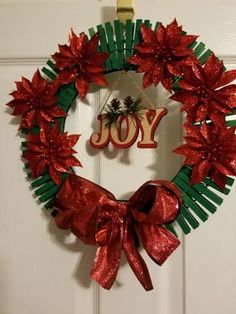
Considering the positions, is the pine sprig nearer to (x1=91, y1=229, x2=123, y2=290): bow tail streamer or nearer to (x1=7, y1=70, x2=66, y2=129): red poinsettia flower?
(x1=7, y1=70, x2=66, y2=129): red poinsettia flower

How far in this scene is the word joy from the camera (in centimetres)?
57

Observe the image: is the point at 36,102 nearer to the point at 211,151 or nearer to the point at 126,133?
the point at 126,133

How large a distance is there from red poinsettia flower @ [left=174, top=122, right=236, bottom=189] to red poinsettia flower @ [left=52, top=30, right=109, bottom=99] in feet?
0.58

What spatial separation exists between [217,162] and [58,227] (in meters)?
0.29

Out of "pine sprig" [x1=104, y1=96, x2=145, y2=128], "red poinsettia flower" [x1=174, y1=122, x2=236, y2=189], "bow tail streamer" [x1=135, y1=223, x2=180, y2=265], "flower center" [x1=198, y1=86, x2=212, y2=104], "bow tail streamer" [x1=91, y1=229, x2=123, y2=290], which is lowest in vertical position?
"bow tail streamer" [x1=91, y1=229, x2=123, y2=290]

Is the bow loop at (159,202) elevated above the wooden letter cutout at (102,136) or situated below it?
below

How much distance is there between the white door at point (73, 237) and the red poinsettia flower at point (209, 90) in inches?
2.5

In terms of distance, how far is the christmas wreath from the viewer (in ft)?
1.76

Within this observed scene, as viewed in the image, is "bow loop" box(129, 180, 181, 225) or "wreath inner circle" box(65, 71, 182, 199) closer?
"bow loop" box(129, 180, 181, 225)

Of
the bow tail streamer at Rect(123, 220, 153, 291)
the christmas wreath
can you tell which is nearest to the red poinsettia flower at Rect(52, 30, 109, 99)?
the christmas wreath

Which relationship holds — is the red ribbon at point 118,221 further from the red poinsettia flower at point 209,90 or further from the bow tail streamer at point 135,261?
the red poinsettia flower at point 209,90

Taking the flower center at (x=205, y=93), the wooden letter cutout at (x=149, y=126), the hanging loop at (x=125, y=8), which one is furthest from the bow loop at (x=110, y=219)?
the hanging loop at (x=125, y=8)

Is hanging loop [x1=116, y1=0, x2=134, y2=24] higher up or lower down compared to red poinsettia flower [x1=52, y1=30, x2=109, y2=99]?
higher up

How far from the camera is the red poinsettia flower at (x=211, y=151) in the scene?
1.76 feet
